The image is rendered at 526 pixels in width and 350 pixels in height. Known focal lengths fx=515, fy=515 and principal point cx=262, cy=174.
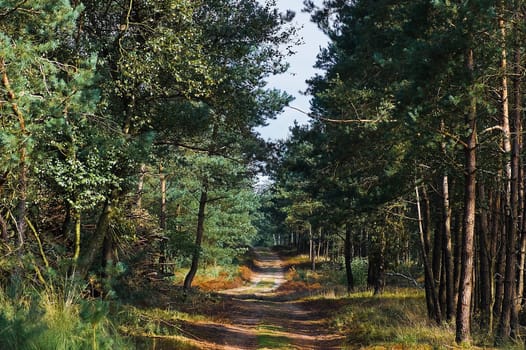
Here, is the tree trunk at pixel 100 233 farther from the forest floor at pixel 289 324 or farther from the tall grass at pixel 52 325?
the tall grass at pixel 52 325

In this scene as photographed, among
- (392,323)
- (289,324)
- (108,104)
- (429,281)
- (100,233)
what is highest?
(108,104)

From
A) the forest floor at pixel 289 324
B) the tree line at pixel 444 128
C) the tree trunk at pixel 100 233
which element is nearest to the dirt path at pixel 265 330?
the forest floor at pixel 289 324

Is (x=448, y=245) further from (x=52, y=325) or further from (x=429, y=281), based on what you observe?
(x=52, y=325)

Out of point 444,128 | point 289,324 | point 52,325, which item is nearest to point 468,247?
point 444,128

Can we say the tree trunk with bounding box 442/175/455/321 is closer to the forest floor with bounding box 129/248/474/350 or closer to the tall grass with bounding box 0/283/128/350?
the forest floor with bounding box 129/248/474/350

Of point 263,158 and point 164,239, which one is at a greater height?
point 263,158

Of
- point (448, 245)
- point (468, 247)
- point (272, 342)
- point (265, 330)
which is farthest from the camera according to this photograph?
point (265, 330)

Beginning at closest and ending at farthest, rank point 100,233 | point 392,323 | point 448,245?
point 100,233, point 448,245, point 392,323

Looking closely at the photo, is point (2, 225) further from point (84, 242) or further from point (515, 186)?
point (515, 186)

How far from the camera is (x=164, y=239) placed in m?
17.6

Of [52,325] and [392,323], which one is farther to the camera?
[392,323]

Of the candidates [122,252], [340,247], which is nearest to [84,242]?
[122,252]

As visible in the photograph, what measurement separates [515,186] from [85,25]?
31.0 feet

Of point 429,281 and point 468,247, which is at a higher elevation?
point 468,247
